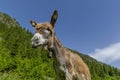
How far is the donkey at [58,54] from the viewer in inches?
440

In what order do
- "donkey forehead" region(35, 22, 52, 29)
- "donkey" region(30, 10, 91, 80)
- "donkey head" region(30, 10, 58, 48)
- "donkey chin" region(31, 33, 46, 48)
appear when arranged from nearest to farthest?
"donkey chin" region(31, 33, 46, 48)
"donkey head" region(30, 10, 58, 48)
"donkey" region(30, 10, 91, 80)
"donkey forehead" region(35, 22, 52, 29)

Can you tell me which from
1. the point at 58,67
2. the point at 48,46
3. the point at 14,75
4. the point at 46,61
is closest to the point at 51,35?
the point at 48,46

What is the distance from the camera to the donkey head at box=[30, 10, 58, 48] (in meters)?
10.8

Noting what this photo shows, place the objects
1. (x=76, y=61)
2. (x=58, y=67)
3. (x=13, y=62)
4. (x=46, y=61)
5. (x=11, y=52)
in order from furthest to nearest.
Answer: (x=46, y=61), (x=11, y=52), (x=13, y=62), (x=76, y=61), (x=58, y=67)

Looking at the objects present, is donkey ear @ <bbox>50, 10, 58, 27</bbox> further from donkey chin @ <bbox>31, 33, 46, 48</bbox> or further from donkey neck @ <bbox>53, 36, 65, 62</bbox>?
donkey chin @ <bbox>31, 33, 46, 48</bbox>

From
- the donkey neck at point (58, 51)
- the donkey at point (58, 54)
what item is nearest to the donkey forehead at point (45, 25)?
the donkey at point (58, 54)

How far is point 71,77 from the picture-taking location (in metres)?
11.8

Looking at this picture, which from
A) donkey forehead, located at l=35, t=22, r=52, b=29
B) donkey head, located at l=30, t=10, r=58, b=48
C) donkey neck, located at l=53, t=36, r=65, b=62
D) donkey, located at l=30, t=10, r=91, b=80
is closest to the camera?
donkey head, located at l=30, t=10, r=58, b=48

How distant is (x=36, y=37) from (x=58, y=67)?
5.60 feet

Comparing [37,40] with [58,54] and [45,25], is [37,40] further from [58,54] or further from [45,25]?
[58,54]

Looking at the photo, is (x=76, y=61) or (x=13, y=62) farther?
(x=13, y=62)

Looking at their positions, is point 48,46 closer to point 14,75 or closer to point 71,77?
point 71,77

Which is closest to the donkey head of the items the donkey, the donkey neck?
the donkey

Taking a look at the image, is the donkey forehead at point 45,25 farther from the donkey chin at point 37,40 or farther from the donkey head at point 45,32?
the donkey chin at point 37,40
